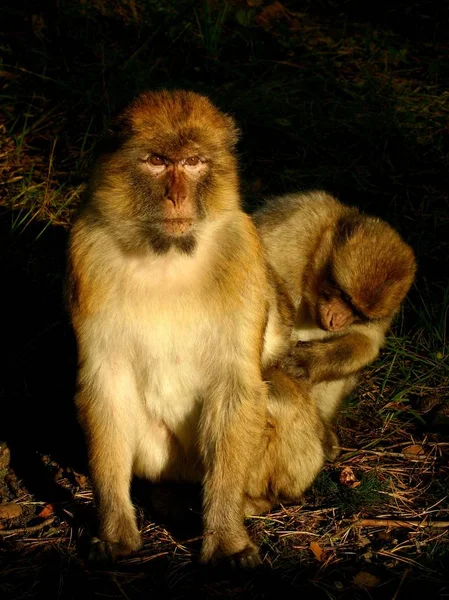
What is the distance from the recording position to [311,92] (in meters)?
6.79

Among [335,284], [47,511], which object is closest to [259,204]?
[335,284]

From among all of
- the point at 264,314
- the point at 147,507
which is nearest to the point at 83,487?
the point at 147,507

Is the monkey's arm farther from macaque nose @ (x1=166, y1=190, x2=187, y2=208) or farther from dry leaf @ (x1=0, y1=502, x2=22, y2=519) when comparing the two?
macaque nose @ (x1=166, y1=190, x2=187, y2=208)

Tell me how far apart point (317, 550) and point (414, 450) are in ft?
3.44

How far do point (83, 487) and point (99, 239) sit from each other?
130 centimetres

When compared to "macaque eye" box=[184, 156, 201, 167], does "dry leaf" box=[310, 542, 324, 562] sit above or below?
below

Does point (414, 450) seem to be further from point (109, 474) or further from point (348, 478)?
point (109, 474)

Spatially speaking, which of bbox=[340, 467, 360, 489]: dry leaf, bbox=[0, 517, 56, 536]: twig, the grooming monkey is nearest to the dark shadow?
bbox=[0, 517, 56, 536]: twig

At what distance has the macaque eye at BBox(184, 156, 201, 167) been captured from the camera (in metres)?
3.24

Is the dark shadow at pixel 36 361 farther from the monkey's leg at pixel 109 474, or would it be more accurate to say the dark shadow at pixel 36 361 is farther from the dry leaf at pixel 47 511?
the monkey's leg at pixel 109 474

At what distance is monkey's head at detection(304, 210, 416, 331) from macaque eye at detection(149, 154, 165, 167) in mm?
1834

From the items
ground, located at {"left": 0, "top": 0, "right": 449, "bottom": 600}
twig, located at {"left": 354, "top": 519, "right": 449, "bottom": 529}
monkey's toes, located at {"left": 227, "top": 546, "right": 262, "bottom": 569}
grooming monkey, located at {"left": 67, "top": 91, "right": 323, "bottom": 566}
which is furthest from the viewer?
twig, located at {"left": 354, "top": 519, "right": 449, "bottom": 529}

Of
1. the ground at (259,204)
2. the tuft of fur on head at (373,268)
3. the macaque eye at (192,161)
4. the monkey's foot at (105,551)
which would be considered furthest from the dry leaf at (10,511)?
the tuft of fur on head at (373,268)

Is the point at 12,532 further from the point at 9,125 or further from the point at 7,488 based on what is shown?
the point at 9,125
